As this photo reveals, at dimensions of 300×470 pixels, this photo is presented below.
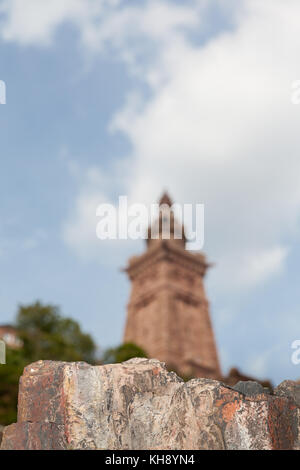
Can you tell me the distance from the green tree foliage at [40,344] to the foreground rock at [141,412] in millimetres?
30953

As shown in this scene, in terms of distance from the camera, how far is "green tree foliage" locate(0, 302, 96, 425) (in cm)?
3762

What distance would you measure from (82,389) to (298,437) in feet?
7.54

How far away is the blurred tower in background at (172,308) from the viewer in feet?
207

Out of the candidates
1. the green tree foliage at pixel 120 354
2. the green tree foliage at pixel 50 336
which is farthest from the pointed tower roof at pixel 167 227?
the green tree foliage at pixel 120 354

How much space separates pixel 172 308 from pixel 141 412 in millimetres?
62063

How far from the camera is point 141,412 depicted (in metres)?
5.82

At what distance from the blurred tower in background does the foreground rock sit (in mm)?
54149

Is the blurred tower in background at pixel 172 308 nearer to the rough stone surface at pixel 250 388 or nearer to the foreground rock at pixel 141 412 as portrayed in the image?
the rough stone surface at pixel 250 388

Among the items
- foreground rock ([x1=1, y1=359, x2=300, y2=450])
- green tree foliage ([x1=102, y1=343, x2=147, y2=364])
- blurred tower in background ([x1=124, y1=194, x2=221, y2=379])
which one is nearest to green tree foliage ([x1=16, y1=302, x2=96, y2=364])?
green tree foliage ([x1=102, y1=343, x2=147, y2=364])

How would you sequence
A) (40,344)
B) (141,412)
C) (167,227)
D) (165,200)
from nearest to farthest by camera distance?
(141,412) < (40,344) < (167,227) < (165,200)

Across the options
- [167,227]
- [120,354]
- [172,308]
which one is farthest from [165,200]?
[120,354]

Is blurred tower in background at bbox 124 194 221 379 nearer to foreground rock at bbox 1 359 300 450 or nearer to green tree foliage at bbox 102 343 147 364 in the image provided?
green tree foliage at bbox 102 343 147 364

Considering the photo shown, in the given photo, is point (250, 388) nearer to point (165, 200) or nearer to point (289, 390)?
point (289, 390)
